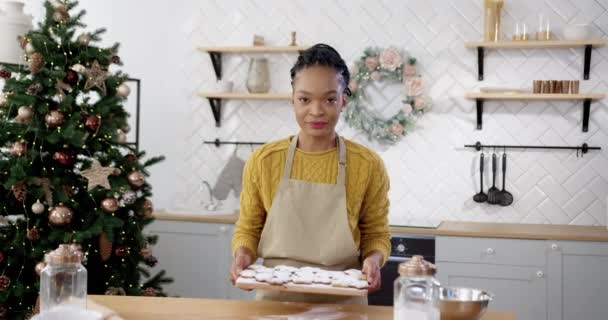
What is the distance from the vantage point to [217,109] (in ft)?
15.9

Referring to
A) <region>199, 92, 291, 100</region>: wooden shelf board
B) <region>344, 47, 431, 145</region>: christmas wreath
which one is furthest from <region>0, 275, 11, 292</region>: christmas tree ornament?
<region>344, 47, 431, 145</region>: christmas wreath

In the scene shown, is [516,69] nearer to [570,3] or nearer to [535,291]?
[570,3]

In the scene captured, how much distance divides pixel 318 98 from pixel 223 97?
279 cm

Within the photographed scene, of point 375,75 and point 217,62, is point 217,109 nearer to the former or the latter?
point 217,62

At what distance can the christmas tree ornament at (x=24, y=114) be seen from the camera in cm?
309

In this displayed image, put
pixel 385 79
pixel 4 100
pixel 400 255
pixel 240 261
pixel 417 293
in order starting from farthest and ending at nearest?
pixel 385 79
pixel 400 255
pixel 4 100
pixel 240 261
pixel 417 293

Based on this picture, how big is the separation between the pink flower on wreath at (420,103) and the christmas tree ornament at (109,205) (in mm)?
2009

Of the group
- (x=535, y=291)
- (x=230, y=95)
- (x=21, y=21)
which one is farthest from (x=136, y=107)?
(x=535, y=291)

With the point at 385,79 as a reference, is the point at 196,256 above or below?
below

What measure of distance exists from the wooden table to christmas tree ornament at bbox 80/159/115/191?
4.14 ft

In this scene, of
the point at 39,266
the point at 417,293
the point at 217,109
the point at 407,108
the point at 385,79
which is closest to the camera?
Answer: the point at 417,293

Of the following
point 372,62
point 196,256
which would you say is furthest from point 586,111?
A: point 196,256

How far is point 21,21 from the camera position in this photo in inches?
135

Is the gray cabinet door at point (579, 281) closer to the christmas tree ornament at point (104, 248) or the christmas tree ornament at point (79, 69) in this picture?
the christmas tree ornament at point (104, 248)
